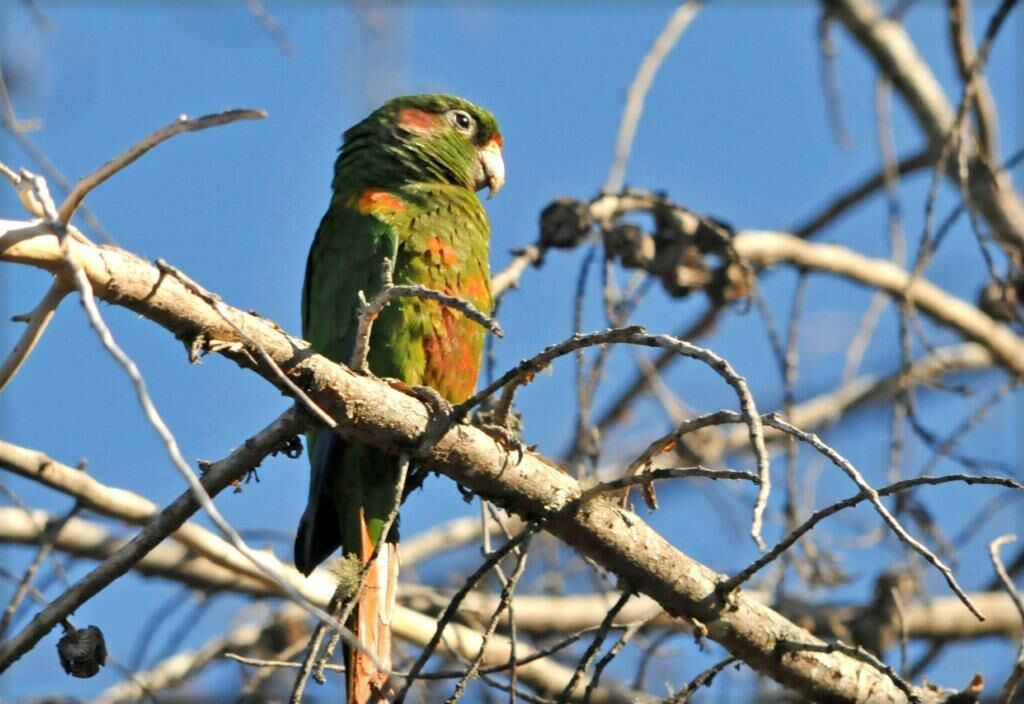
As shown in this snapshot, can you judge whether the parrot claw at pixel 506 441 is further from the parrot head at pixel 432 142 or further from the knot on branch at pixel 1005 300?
the knot on branch at pixel 1005 300

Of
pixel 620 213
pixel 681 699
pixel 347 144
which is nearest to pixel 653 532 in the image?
pixel 681 699

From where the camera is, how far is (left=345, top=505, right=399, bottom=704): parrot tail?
2752mm

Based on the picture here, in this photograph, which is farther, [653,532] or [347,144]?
[347,144]

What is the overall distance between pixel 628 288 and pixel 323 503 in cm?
122

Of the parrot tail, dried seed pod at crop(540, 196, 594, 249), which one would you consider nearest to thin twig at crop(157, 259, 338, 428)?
the parrot tail

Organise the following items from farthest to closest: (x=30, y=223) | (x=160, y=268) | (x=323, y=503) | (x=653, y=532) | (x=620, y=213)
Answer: (x=620, y=213), (x=323, y=503), (x=653, y=532), (x=160, y=268), (x=30, y=223)

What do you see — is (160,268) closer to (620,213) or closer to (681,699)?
(681,699)

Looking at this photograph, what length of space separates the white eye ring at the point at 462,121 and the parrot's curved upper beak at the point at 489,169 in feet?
0.28

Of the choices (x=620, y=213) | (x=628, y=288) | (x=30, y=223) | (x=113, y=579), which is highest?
(x=620, y=213)

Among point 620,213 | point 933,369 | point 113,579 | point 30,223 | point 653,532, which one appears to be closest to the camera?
point 30,223

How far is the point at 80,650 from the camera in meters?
2.17

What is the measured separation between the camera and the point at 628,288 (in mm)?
3764

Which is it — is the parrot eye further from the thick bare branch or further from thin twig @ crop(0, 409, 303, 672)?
thin twig @ crop(0, 409, 303, 672)

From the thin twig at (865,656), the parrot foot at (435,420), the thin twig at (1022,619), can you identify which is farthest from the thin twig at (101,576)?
the thin twig at (1022,619)
